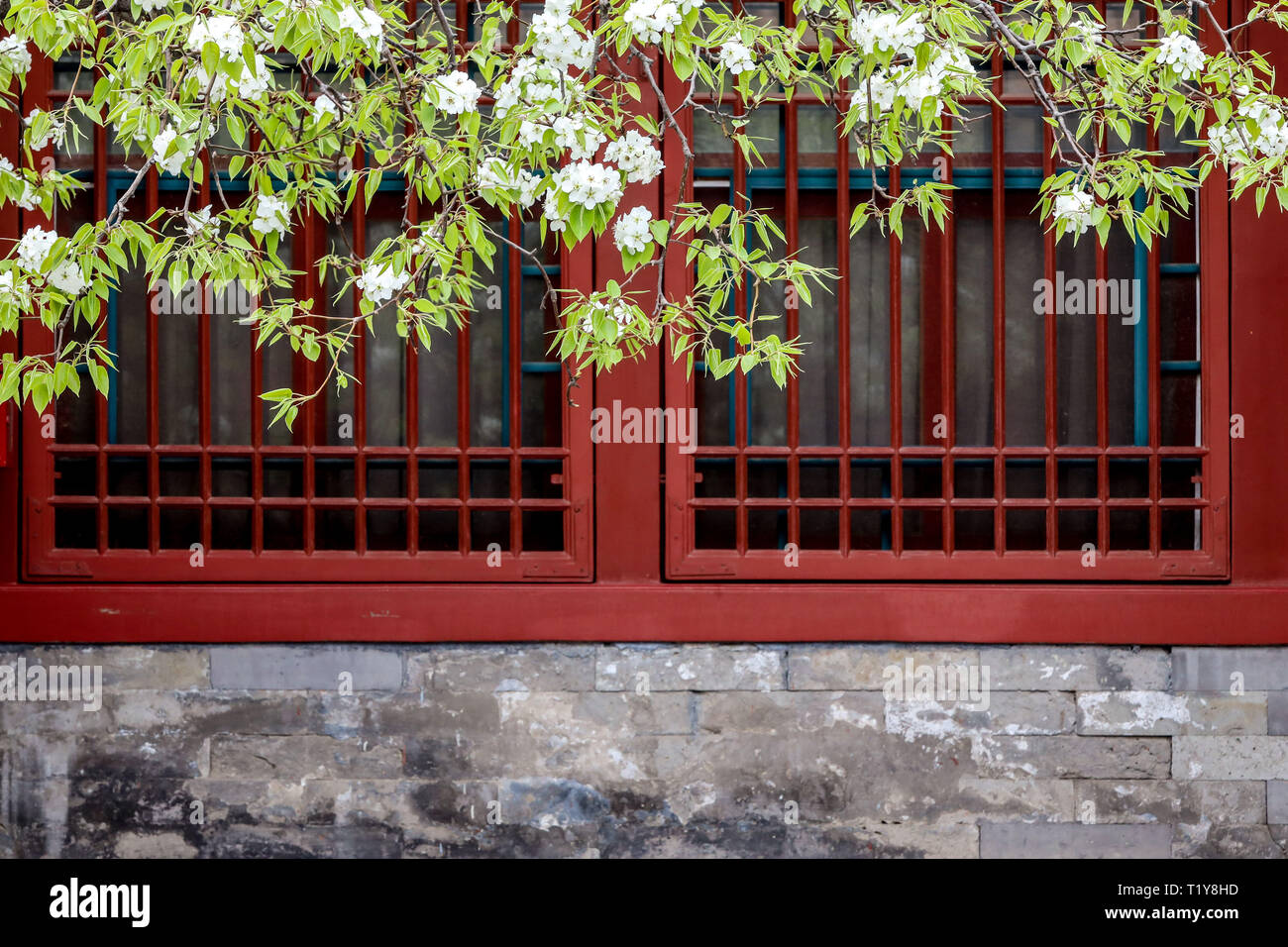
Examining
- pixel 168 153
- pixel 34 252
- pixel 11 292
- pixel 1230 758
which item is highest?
pixel 168 153

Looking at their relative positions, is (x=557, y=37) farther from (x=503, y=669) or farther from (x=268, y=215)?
(x=503, y=669)

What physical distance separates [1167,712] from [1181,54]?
104 inches

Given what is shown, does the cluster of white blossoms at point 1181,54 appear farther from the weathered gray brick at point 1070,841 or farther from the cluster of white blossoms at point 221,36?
the weathered gray brick at point 1070,841

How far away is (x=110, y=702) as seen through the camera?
Answer: 14.3ft

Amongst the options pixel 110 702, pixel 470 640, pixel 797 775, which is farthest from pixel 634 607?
pixel 110 702

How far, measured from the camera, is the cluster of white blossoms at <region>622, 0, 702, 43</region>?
251 centimetres

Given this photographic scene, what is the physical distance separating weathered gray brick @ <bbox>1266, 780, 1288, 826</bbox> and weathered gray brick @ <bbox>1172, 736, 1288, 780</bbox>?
29 millimetres

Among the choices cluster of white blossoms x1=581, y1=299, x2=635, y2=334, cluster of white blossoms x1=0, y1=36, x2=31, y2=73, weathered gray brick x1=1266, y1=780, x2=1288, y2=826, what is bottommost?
weathered gray brick x1=1266, y1=780, x2=1288, y2=826

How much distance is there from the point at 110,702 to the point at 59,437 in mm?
1160

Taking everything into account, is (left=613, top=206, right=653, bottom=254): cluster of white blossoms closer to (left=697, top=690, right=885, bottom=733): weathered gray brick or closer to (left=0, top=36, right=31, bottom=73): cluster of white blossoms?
(left=0, top=36, right=31, bottom=73): cluster of white blossoms

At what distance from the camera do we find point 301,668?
4.34m

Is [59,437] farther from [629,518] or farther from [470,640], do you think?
[629,518]

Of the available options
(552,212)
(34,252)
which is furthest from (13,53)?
(552,212)

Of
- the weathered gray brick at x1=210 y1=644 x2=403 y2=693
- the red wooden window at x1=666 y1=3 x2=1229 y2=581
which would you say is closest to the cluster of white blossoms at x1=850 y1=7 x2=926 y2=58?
the red wooden window at x1=666 y1=3 x2=1229 y2=581
